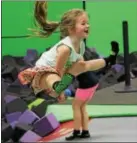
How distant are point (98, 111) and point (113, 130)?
1.93 ft

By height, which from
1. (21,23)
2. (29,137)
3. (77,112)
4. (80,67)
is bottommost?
(29,137)

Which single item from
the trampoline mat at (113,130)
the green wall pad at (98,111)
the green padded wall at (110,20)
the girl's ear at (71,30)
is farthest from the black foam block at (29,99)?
the green padded wall at (110,20)

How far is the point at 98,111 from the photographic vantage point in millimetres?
3914

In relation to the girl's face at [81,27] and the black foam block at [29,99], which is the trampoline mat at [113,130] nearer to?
the girl's face at [81,27]

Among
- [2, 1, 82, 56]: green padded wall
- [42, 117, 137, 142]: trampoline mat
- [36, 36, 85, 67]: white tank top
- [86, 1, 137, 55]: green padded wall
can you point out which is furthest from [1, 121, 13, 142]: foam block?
[86, 1, 137, 55]: green padded wall

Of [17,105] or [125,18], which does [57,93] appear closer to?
[17,105]

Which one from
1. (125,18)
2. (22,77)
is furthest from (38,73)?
(125,18)

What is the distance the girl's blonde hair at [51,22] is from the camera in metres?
2.99

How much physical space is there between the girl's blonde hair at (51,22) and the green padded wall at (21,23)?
12.3ft

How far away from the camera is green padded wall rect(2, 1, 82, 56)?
698 centimetres

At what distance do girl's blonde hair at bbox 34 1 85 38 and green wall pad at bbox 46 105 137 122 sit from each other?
89cm

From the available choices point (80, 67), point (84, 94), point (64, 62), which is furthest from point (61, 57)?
point (84, 94)

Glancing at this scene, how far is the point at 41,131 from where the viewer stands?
11.0 feet

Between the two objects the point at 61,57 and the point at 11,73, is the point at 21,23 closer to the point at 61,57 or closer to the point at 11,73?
the point at 11,73
